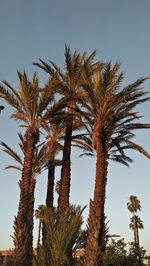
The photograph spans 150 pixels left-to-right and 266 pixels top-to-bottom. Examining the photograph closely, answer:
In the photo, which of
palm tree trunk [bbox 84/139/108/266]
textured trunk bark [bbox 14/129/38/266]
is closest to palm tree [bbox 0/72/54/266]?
textured trunk bark [bbox 14/129/38/266]

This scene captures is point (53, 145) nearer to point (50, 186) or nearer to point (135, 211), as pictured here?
point (50, 186)

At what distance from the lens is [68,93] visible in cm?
2258

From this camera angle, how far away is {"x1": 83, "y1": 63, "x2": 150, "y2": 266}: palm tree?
1655 centimetres

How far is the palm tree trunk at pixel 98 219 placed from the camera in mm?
16172

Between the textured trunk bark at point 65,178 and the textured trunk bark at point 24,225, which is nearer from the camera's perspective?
the textured trunk bark at point 24,225

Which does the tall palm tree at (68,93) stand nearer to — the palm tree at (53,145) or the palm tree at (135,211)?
the palm tree at (53,145)

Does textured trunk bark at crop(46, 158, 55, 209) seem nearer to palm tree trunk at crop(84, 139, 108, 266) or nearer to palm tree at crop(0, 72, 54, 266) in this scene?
palm tree at crop(0, 72, 54, 266)

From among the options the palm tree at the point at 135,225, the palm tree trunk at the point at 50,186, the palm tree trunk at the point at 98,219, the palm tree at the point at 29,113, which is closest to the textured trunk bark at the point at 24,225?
the palm tree at the point at 29,113

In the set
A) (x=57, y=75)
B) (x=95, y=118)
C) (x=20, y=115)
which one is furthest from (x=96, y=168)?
(x=57, y=75)

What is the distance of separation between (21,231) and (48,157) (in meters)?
8.31

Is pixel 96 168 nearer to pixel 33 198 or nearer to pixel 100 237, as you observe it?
pixel 100 237

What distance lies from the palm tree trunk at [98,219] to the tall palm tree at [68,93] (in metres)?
3.65

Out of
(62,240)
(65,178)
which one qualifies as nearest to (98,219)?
(62,240)

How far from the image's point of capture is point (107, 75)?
1848 cm
